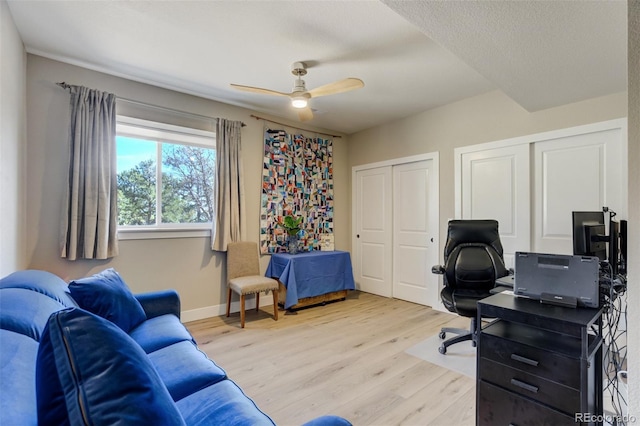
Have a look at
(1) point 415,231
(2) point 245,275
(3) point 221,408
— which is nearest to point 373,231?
(1) point 415,231

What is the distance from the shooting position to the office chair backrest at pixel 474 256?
279 centimetres

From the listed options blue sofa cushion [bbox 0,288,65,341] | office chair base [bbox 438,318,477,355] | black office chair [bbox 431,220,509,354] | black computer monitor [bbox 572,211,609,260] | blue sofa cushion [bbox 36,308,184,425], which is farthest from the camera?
black office chair [bbox 431,220,509,354]

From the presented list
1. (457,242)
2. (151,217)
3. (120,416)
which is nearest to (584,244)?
(457,242)

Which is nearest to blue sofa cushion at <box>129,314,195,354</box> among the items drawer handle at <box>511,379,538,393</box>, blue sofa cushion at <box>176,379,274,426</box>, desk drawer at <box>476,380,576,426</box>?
blue sofa cushion at <box>176,379,274,426</box>

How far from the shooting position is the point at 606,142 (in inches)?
106

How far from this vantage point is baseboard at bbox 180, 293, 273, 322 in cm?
341

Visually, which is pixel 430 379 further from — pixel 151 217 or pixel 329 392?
pixel 151 217

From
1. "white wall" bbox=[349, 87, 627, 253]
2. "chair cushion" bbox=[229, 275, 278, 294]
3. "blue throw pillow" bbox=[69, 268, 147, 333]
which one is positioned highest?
"white wall" bbox=[349, 87, 627, 253]

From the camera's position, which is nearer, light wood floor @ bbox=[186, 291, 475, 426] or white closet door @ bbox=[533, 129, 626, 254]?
light wood floor @ bbox=[186, 291, 475, 426]

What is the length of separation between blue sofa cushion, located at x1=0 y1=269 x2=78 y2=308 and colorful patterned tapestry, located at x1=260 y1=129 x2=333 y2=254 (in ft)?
7.84

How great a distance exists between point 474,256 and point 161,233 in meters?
3.19

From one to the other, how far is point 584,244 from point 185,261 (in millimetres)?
3483

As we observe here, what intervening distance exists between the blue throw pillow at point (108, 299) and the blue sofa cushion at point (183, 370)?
1.22ft

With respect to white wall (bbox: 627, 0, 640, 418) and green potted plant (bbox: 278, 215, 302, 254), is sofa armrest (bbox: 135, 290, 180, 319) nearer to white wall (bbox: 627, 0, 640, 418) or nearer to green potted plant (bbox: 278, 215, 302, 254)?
green potted plant (bbox: 278, 215, 302, 254)
